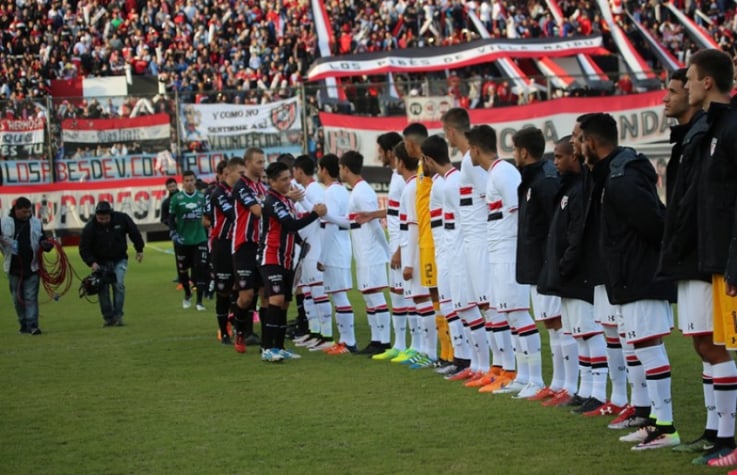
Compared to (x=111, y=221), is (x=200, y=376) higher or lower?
lower

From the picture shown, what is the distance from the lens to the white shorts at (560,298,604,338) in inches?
396

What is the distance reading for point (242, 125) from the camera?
3512cm

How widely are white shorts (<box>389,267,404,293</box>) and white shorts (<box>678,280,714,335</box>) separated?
22.2ft

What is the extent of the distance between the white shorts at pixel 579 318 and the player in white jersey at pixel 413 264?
11.2ft

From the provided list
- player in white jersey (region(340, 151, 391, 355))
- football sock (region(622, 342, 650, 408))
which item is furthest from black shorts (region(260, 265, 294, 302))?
football sock (region(622, 342, 650, 408))

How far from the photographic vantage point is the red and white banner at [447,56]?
151 ft

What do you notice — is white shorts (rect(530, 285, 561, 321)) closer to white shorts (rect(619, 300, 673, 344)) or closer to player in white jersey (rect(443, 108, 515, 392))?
player in white jersey (rect(443, 108, 515, 392))

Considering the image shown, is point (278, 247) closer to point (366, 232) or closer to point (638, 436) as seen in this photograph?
point (366, 232)

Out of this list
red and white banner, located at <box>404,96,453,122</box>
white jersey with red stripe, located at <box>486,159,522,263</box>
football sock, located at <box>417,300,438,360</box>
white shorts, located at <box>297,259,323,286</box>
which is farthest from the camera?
red and white banner, located at <box>404,96,453,122</box>

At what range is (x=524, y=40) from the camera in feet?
161

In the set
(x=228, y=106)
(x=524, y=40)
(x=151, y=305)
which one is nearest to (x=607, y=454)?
(x=151, y=305)

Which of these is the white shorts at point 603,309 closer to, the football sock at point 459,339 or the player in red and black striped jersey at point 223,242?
the football sock at point 459,339

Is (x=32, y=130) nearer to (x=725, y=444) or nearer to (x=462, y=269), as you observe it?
(x=462, y=269)

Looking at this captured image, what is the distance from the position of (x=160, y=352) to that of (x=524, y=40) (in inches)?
1397
